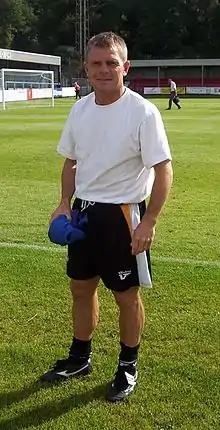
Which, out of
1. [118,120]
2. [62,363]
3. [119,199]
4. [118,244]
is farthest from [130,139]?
[62,363]

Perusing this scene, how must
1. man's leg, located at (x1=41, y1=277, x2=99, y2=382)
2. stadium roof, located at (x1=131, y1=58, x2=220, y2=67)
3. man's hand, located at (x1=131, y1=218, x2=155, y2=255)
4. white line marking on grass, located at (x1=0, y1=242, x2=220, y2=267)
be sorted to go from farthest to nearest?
stadium roof, located at (x1=131, y1=58, x2=220, y2=67) < white line marking on grass, located at (x1=0, y1=242, x2=220, y2=267) < man's leg, located at (x1=41, y1=277, x2=99, y2=382) < man's hand, located at (x1=131, y1=218, x2=155, y2=255)

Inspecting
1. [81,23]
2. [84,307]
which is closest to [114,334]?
[84,307]

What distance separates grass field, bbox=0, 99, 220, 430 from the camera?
11.1ft

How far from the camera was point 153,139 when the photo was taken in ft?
10.2

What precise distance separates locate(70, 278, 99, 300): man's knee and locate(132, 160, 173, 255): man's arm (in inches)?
16.6

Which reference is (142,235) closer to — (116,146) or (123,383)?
(116,146)

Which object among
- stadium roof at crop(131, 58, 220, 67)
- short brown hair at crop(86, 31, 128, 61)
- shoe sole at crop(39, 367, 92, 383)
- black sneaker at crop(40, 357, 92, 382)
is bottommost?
shoe sole at crop(39, 367, 92, 383)

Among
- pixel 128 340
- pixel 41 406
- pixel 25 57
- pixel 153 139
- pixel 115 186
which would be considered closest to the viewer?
pixel 153 139

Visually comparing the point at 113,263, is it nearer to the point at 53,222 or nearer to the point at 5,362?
the point at 53,222

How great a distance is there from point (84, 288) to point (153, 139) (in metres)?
1.01

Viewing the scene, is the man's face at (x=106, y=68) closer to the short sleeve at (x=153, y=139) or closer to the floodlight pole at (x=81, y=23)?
the short sleeve at (x=153, y=139)

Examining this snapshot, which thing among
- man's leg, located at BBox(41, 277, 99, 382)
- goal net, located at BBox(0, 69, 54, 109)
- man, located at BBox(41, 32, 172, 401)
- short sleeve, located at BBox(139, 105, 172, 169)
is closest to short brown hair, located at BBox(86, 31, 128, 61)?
man, located at BBox(41, 32, 172, 401)

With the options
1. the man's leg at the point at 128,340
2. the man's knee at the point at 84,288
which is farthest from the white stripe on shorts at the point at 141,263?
the man's knee at the point at 84,288

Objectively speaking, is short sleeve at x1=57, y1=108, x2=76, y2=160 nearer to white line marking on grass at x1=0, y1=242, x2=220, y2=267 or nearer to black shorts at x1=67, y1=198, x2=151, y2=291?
black shorts at x1=67, y1=198, x2=151, y2=291
